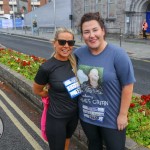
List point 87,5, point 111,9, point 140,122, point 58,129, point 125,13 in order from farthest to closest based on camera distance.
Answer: point 87,5, point 111,9, point 125,13, point 140,122, point 58,129

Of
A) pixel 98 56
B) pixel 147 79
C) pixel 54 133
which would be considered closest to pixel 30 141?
pixel 54 133

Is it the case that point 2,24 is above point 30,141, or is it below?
above

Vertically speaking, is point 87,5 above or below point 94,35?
above

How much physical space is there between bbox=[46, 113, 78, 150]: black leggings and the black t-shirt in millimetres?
73

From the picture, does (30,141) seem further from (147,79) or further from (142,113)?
(147,79)

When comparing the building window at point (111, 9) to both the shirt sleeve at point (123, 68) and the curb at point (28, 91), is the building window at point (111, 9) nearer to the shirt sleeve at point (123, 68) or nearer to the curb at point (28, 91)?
the curb at point (28, 91)

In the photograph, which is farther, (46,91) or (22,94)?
(22,94)

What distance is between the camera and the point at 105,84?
2.97m

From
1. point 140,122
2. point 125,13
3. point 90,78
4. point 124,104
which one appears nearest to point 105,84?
point 90,78

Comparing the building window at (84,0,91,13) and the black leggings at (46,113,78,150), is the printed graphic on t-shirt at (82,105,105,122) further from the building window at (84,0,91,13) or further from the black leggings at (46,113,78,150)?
the building window at (84,0,91,13)

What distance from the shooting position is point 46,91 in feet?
11.5

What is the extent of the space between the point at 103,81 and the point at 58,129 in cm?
84

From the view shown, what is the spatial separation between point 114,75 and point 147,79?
8.16 m

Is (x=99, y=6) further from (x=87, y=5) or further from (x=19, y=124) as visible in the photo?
(x=19, y=124)
